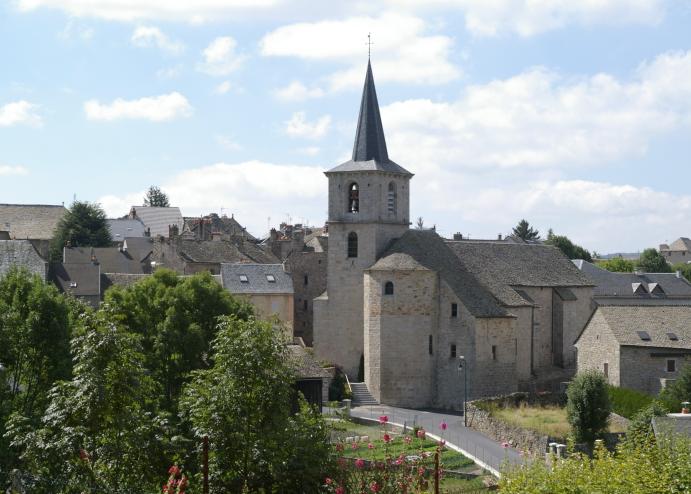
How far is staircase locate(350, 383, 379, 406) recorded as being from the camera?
47.6 metres

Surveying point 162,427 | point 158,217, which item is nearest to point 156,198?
point 158,217

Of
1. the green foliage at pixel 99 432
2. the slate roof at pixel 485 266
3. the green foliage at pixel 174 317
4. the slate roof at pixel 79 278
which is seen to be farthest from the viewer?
the slate roof at pixel 79 278

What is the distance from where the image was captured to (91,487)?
16.7m

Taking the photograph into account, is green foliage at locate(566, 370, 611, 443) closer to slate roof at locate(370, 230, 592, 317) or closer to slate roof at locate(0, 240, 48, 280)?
slate roof at locate(370, 230, 592, 317)

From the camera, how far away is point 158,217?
111062mm

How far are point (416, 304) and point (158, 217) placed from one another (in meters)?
68.2

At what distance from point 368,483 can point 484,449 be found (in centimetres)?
1971

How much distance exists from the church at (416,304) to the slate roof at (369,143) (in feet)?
0.20

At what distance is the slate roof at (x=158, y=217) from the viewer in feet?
358

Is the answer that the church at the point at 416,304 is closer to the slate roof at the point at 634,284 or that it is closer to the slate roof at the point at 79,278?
the slate roof at the point at 79,278

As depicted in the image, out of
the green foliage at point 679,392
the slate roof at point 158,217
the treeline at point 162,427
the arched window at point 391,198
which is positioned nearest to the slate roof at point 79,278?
the arched window at point 391,198

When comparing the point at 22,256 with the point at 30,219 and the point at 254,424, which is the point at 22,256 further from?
the point at 254,424

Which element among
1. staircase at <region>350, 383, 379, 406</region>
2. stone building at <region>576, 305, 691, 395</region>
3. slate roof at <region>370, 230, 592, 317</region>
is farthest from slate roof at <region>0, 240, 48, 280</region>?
stone building at <region>576, 305, 691, 395</region>

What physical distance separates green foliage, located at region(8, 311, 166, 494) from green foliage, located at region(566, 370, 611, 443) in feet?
74.7
